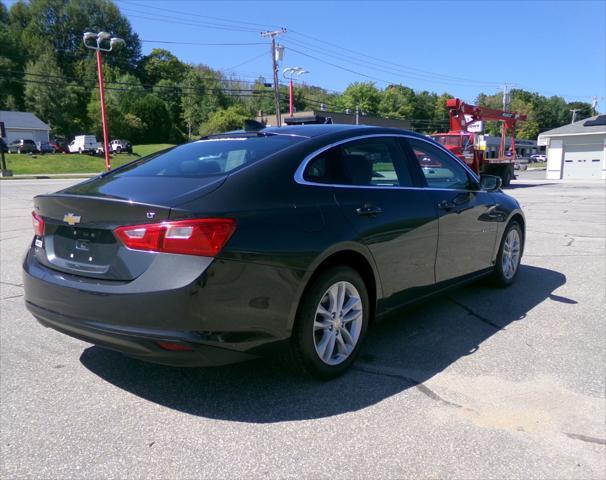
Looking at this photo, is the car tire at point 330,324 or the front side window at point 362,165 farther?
the front side window at point 362,165

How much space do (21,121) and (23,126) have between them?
880 millimetres

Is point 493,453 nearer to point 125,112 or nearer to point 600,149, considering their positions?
point 600,149

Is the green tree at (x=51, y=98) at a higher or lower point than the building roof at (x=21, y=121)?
higher

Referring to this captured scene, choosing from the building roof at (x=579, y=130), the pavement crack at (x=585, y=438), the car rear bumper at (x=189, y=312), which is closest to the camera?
the car rear bumper at (x=189, y=312)

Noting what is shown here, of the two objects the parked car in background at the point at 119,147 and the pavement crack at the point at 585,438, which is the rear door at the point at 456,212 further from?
the parked car in background at the point at 119,147

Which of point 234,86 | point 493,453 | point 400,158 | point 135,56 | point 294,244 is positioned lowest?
point 493,453

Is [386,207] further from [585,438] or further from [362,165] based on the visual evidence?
[585,438]

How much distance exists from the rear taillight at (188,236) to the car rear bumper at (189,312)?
70 mm

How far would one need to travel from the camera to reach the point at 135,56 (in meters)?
110

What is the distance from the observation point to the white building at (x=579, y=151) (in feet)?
112

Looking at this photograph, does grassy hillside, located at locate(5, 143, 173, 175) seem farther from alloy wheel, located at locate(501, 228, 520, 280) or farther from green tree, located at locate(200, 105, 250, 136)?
alloy wheel, located at locate(501, 228, 520, 280)

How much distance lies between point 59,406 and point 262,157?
1936 millimetres

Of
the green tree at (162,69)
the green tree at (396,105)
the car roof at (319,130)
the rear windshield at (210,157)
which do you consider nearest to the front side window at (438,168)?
the car roof at (319,130)

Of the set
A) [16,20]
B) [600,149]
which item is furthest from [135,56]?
[600,149]
